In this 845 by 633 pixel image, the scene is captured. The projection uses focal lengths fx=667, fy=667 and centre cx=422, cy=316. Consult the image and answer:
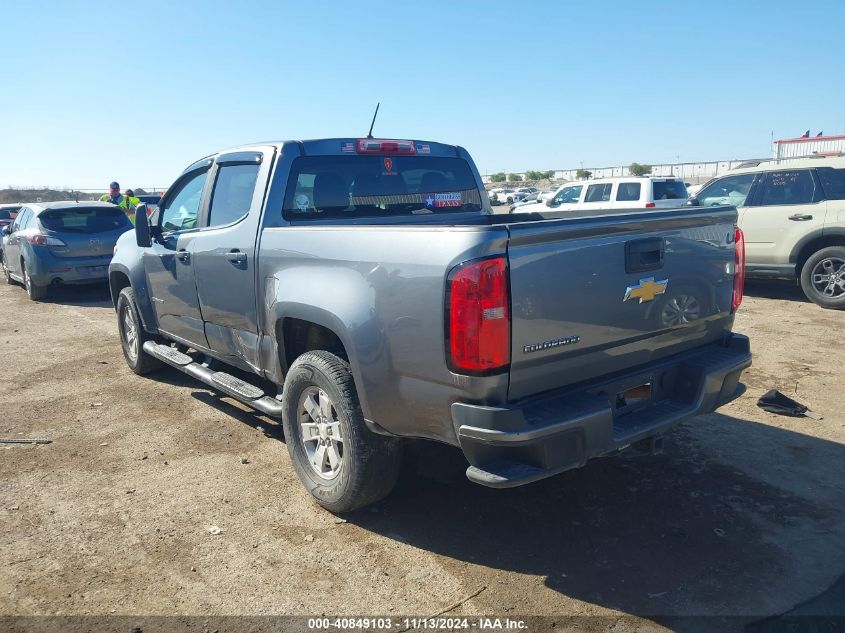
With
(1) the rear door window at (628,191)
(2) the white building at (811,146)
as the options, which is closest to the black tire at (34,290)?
(1) the rear door window at (628,191)

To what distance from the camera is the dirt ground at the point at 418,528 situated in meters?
2.96

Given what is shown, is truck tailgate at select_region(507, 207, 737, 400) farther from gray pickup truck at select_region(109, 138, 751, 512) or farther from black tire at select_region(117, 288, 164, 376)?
black tire at select_region(117, 288, 164, 376)

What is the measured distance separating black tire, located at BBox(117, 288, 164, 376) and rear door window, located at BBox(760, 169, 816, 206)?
8.20 metres

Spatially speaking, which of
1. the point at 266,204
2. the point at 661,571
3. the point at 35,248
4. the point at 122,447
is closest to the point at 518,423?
the point at 661,571

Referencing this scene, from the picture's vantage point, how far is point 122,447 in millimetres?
4754

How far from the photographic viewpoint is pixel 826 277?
28.5 feet

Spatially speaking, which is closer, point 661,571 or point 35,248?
point 661,571

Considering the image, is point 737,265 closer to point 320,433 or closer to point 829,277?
point 320,433

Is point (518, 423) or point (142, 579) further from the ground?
point (518, 423)

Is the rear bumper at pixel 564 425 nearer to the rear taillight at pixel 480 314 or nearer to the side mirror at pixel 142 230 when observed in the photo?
the rear taillight at pixel 480 314

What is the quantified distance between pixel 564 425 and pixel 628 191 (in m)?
12.9

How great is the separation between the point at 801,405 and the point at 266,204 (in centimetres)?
420

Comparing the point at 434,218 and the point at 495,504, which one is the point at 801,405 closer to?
the point at 495,504

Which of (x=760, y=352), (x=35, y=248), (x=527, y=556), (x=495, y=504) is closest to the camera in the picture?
(x=527, y=556)
